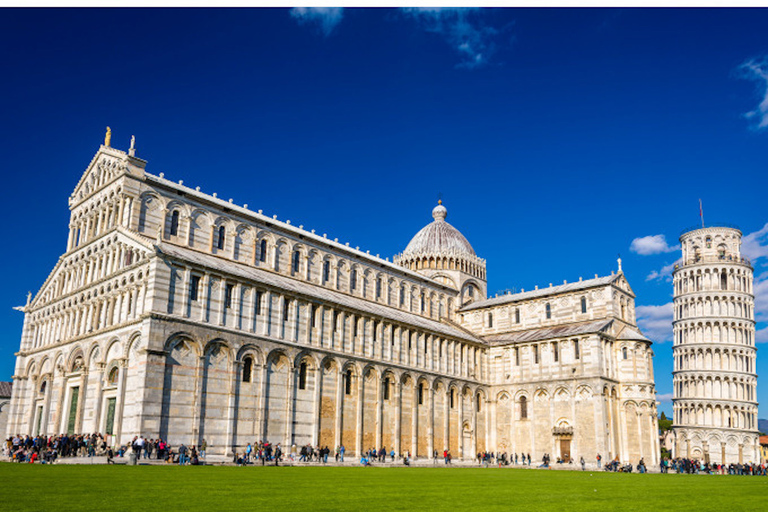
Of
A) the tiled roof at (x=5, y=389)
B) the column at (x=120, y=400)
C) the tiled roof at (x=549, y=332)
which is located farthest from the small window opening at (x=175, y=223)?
the tiled roof at (x=5, y=389)

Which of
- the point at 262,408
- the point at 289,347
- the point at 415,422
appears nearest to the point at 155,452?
the point at 262,408

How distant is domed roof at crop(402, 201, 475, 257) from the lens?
71188 millimetres

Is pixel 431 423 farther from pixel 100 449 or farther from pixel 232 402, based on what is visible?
pixel 100 449

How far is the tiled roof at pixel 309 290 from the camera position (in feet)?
132

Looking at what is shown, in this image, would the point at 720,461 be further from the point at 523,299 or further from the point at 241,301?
the point at 241,301

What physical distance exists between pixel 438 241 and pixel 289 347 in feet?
108

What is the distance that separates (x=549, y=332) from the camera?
2272 inches

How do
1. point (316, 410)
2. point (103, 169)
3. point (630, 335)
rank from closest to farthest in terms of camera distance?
point (316, 410) < point (103, 169) < point (630, 335)

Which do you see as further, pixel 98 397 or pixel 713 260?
pixel 713 260

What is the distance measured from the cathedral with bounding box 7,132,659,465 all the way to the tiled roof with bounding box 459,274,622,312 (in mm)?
211

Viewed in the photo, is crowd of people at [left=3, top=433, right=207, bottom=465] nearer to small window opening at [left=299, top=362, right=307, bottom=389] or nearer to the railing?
small window opening at [left=299, top=362, right=307, bottom=389]

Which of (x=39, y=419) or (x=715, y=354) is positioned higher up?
(x=715, y=354)

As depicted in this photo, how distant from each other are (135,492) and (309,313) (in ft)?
97.8

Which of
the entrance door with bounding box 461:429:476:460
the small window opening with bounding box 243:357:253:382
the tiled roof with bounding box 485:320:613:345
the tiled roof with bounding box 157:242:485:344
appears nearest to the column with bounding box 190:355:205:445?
the small window opening with bounding box 243:357:253:382
